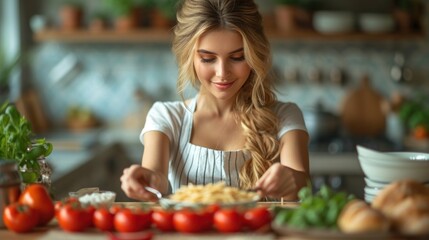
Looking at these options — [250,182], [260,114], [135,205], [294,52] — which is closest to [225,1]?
[260,114]

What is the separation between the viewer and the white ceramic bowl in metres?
5.62

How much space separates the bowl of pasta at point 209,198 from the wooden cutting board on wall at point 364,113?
148 inches

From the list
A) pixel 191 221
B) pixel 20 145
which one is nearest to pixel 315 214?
pixel 191 221

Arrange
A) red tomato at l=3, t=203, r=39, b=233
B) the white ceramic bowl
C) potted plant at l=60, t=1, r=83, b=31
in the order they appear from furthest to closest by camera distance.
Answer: potted plant at l=60, t=1, r=83, b=31
the white ceramic bowl
red tomato at l=3, t=203, r=39, b=233

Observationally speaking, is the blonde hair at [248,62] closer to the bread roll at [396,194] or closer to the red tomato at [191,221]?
the red tomato at [191,221]

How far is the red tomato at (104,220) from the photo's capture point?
203 cm

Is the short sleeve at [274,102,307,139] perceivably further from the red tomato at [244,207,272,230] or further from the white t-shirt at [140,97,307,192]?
the red tomato at [244,207,272,230]

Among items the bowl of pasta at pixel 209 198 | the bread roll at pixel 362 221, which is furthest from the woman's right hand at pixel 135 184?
the bread roll at pixel 362 221

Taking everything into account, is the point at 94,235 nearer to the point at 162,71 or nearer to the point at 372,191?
the point at 372,191

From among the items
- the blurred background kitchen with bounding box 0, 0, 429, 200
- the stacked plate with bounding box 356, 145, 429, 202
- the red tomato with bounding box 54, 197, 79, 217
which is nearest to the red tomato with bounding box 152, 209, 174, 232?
the red tomato with bounding box 54, 197, 79, 217

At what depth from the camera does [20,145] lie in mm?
2311

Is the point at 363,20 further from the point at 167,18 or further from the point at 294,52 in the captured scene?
the point at 167,18

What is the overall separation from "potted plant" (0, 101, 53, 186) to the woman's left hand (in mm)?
696

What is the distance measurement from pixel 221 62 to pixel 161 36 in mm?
3144
